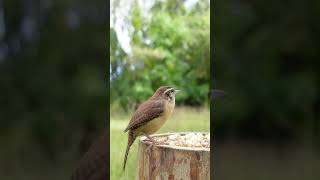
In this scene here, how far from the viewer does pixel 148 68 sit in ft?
5.87

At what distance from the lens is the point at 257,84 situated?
5.56ft

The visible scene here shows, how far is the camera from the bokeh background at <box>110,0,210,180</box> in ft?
5.52

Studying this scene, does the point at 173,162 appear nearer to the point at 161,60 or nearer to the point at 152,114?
the point at 152,114

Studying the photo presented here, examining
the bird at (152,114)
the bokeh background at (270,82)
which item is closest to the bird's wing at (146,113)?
the bird at (152,114)

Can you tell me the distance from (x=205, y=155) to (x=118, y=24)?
0.50 metres

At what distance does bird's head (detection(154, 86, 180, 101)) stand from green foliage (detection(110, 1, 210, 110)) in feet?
0.21

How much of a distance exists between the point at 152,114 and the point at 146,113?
2 cm

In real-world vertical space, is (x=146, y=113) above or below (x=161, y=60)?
below

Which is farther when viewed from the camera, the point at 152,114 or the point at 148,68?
the point at 148,68

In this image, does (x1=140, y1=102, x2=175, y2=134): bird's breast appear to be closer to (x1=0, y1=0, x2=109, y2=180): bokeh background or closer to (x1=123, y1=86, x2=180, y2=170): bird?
(x1=123, y1=86, x2=180, y2=170): bird

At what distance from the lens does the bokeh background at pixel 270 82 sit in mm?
1657

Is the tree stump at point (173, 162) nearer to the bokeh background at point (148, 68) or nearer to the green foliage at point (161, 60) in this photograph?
the bokeh background at point (148, 68)

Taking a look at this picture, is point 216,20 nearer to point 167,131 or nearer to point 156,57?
point 156,57

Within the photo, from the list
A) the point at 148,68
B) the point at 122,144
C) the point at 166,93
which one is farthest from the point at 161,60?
the point at 122,144
